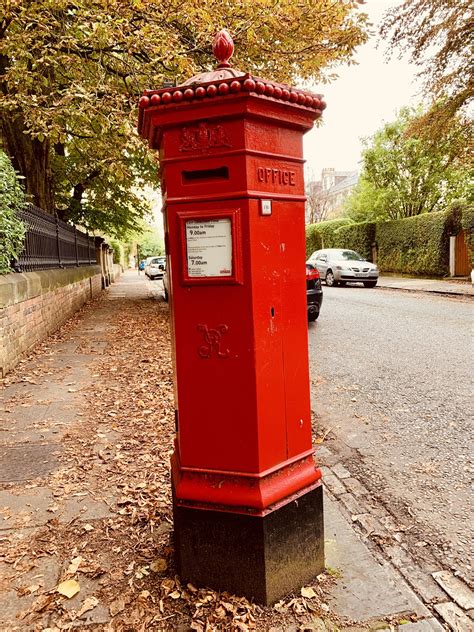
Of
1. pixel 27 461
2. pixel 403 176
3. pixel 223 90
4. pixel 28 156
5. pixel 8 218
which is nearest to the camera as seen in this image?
pixel 223 90

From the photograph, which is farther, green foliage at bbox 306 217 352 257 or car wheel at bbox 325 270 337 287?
green foliage at bbox 306 217 352 257

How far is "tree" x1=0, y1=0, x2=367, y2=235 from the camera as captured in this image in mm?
7387

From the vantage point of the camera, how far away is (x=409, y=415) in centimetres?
482

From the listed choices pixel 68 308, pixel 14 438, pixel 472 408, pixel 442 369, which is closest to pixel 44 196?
pixel 68 308

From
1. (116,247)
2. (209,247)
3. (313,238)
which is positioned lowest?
(209,247)

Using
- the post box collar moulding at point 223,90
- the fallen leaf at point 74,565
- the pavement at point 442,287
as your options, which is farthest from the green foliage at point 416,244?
the fallen leaf at point 74,565

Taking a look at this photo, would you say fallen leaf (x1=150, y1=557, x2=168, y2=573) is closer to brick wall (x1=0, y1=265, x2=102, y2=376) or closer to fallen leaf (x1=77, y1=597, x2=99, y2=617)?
fallen leaf (x1=77, y1=597, x2=99, y2=617)

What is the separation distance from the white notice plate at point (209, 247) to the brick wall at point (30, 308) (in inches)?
201

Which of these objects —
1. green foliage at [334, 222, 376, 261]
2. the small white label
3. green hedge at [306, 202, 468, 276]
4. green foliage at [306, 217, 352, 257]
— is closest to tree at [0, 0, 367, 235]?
the small white label

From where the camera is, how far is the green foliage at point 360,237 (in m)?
27.1

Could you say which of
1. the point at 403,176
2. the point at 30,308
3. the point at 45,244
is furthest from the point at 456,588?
the point at 403,176

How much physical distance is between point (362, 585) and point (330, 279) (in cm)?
1862

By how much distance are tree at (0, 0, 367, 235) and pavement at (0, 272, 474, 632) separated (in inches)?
187

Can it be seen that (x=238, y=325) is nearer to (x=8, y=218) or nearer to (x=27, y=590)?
(x=27, y=590)
